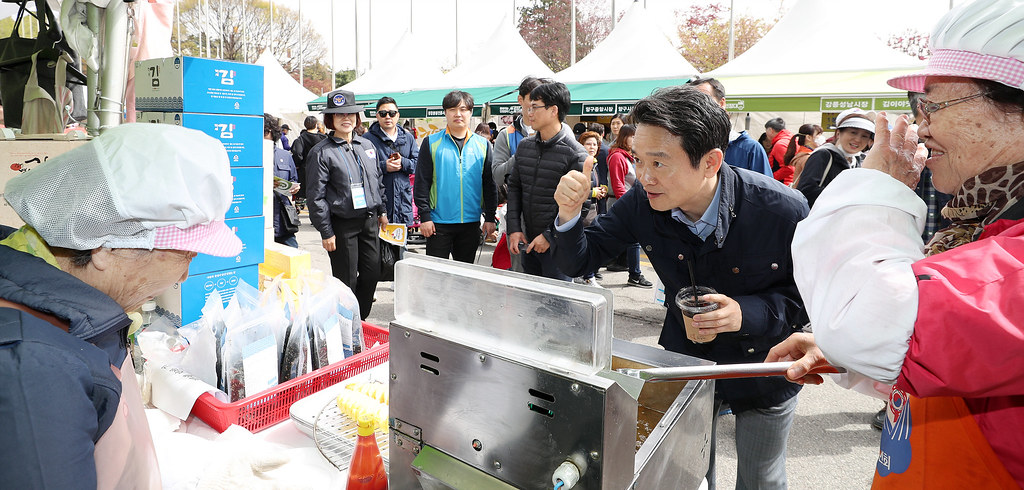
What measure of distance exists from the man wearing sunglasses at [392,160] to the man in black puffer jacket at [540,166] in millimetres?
1899

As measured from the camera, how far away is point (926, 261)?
0.73 meters

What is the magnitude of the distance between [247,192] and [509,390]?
7.90ft

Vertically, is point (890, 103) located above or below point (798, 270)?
above

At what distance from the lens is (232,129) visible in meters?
2.76

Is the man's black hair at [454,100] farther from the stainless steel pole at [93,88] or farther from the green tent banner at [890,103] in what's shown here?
the green tent banner at [890,103]

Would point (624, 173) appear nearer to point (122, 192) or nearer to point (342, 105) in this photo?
point (342, 105)

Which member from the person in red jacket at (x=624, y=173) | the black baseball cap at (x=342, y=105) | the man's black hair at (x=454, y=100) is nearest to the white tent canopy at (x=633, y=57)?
the person in red jacket at (x=624, y=173)

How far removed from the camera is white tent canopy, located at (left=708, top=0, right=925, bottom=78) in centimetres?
899

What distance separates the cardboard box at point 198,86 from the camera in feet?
8.30

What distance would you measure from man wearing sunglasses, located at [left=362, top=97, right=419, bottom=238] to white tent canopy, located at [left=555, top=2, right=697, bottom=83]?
6.72m

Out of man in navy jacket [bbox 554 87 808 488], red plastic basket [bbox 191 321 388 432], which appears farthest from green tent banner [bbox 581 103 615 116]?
red plastic basket [bbox 191 321 388 432]

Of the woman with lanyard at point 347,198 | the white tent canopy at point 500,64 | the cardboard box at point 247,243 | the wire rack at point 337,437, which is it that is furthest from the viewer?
the white tent canopy at point 500,64

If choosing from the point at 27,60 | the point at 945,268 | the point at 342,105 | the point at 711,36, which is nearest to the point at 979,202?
the point at 945,268

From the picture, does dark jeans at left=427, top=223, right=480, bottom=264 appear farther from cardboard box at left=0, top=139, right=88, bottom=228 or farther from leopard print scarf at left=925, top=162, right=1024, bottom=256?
leopard print scarf at left=925, top=162, right=1024, bottom=256
